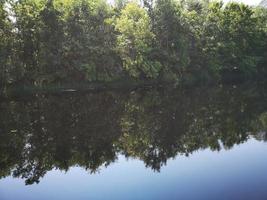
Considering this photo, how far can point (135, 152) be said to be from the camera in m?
20.3

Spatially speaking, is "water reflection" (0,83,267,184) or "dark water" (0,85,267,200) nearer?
"dark water" (0,85,267,200)

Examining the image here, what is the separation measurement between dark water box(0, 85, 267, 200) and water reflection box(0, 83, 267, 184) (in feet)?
0.17

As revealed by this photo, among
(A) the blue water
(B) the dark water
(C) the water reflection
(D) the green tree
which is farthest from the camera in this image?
(D) the green tree

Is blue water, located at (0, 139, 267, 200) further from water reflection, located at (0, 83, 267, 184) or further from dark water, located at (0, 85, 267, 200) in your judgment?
water reflection, located at (0, 83, 267, 184)

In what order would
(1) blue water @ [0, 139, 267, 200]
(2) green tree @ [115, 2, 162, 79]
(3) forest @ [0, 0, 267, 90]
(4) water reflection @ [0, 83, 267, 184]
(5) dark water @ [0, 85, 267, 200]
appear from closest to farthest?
(1) blue water @ [0, 139, 267, 200], (5) dark water @ [0, 85, 267, 200], (4) water reflection @ [0, 83, 267, 184], (3) forest @ [0, 0, 267, 90], (2) green tree @ [115, 2, 162, 79]

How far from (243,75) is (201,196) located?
6109 centimetres

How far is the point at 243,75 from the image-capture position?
72062mm

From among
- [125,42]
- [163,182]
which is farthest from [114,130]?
[125,42]

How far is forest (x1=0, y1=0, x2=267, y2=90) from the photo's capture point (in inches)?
2018

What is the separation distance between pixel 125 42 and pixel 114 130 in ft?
109

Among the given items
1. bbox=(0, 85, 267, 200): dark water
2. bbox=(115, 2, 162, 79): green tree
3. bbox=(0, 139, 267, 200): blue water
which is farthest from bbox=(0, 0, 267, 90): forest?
bbox=(0, 139, 267, 200): blue water

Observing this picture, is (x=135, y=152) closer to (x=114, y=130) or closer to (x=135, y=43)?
(x=114, y=130)

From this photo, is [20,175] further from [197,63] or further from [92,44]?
[197,63]

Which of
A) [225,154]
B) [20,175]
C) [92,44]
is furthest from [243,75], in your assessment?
[20,175]
